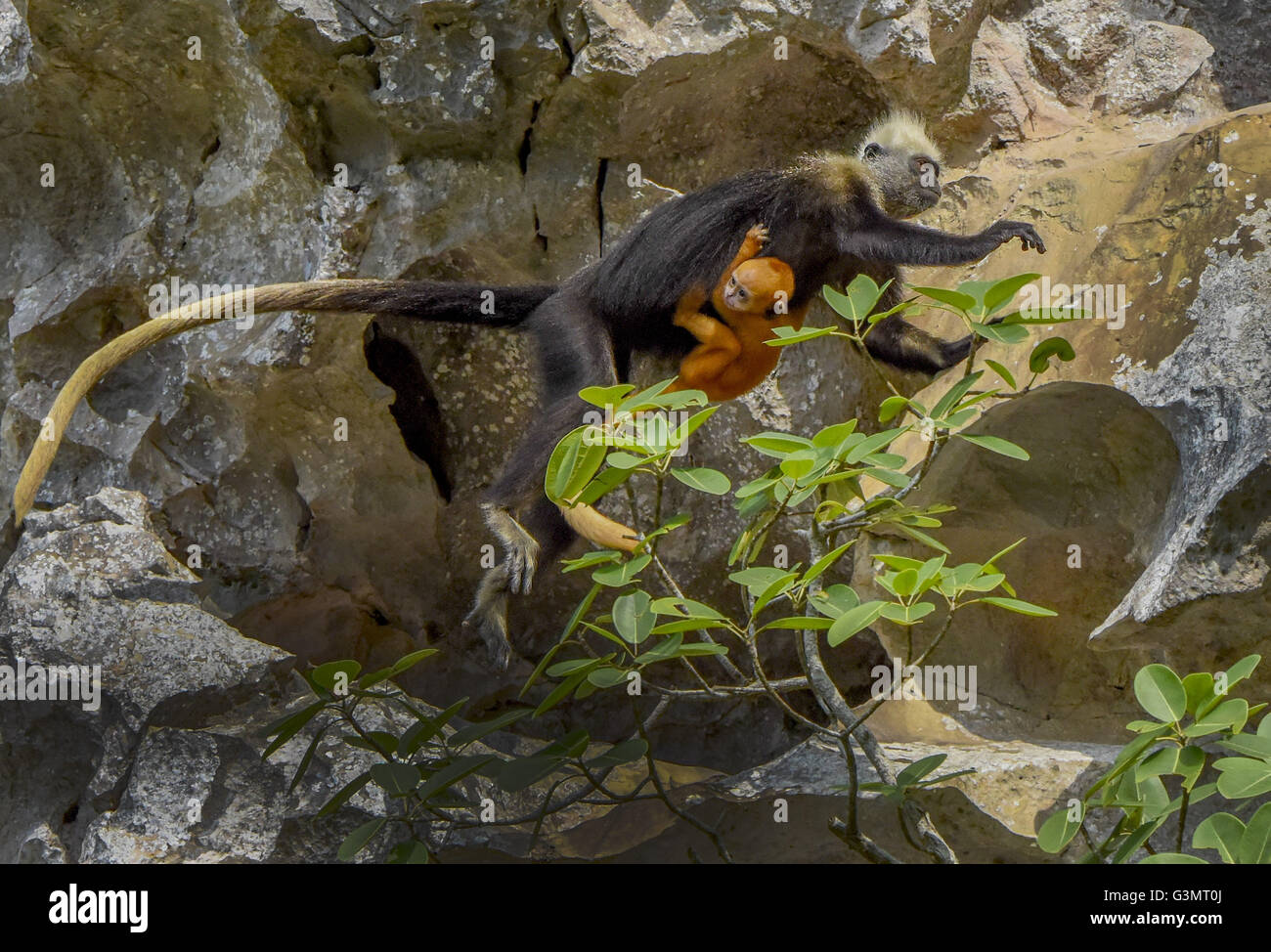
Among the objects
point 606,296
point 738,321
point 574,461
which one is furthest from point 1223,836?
point 606,296

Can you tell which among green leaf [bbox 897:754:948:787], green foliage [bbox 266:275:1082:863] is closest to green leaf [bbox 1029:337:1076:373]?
green foliage [bbox 266:275:1082:863]

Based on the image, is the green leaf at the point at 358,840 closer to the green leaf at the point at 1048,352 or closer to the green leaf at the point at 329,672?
the green leaf at the point at 329,672

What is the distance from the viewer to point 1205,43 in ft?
14.9

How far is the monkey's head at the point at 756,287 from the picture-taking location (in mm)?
3348

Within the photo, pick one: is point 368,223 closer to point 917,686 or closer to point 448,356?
point 448,356

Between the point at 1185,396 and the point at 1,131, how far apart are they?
11.2 feet

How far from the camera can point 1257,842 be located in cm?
215

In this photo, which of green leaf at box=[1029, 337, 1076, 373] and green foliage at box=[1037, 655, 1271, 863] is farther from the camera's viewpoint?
green leaf at box=[1029, 337, 1076, 373]

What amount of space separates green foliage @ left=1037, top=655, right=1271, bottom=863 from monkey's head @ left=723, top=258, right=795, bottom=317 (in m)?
1.41

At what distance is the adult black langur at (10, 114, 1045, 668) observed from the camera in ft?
10.6

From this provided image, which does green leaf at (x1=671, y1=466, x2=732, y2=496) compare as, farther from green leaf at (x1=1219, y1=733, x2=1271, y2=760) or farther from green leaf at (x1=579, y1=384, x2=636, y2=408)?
green leaf at (x1=1219, y1=733, x2=1271, y2=760)

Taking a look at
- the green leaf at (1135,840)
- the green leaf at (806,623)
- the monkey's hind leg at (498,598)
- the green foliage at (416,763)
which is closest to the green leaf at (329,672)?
the green foliage at (416,763)

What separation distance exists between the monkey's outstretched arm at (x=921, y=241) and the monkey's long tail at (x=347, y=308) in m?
0.85
